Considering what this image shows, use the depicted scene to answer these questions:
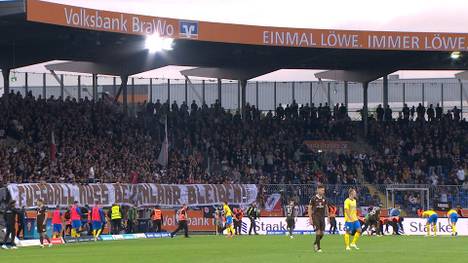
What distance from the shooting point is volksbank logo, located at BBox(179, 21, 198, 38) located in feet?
176

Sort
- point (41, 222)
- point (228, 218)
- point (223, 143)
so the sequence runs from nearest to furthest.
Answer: point (41, 222) → point (228, 218) → point (223, 143)

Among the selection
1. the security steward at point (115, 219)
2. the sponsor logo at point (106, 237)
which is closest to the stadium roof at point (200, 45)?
the security steward at point (115, 219)

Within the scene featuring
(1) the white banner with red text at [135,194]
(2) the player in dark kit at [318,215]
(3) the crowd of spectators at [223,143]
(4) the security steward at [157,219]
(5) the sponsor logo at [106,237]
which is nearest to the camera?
(2) the player in dark kit at [318,215]

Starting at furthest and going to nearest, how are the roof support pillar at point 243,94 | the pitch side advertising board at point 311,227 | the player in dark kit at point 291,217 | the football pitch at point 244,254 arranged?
the roof support pillar at point 243,94
the pitch side advertising board at point 311,227
the player in dark kit at point 291,217
the football pitch at point 244,254

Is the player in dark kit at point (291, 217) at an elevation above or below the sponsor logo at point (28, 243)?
above

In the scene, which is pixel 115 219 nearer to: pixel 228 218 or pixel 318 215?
pixel 228 218

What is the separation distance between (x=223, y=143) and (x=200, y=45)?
6730 mm

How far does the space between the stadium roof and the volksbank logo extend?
0.05 meters

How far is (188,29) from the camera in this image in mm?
53844

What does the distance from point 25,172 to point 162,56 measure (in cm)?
1375

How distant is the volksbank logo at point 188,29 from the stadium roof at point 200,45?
50mm

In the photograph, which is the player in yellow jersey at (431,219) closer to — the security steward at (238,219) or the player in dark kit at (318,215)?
the security steward at (238,219)

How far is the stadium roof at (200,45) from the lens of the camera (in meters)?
48.4

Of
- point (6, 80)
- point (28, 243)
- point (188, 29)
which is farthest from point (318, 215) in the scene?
point (6, 80)
